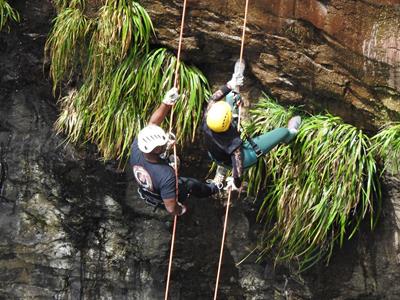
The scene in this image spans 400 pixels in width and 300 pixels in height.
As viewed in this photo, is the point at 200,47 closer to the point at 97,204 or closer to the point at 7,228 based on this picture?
the point at 97,204

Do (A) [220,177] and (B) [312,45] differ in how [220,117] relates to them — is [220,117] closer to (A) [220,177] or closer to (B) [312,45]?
(A) [220,177]

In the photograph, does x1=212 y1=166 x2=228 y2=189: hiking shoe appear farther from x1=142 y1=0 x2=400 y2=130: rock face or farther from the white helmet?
the white helmet

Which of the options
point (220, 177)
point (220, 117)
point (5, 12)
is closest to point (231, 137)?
point (220, 117)

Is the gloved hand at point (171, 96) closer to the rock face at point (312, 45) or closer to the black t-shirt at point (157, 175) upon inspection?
the black t-shirt at point (157, 175)

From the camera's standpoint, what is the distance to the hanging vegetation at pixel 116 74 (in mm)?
7590

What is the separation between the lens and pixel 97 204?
8289 millimetres

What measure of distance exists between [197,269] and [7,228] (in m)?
2.23

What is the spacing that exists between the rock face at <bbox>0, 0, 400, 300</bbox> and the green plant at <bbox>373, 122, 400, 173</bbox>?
26 centimetres

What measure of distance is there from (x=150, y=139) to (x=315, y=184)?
1946mm

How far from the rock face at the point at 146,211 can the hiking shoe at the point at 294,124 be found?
1.27 ft

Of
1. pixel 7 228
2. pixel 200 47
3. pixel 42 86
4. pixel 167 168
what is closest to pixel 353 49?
pixel 200 47

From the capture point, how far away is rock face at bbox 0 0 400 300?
7.64 m

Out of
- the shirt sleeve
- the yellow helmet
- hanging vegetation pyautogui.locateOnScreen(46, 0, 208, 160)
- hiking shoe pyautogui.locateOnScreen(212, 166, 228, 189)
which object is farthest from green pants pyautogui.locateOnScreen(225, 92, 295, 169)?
hanging vegetation pyautogui.locateOnScreen(46, 0, 208, 160)

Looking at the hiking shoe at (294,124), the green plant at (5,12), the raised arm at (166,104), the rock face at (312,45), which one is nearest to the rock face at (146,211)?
the rock face at (312,45)
